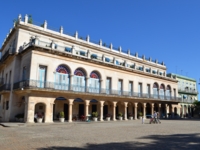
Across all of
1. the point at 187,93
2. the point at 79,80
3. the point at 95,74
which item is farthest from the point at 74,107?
the point at 187,93

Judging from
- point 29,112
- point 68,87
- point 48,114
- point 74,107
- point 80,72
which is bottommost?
point 48,114

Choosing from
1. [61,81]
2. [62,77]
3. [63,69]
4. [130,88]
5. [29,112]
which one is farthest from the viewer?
[130,88]

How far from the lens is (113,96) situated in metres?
27.7

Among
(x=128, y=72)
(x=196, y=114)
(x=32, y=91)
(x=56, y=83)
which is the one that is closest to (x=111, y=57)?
(x=128, y=72)

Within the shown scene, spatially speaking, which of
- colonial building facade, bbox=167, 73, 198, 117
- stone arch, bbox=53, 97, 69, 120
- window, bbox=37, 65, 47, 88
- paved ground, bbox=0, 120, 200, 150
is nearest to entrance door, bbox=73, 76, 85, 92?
stone arch, bbox=53, 97, 69, 120

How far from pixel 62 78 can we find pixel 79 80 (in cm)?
260

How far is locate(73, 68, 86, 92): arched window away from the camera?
24.8 metres

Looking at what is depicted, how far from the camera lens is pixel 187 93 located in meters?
49.8

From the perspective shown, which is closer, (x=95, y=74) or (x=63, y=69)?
(x=63, y=69)

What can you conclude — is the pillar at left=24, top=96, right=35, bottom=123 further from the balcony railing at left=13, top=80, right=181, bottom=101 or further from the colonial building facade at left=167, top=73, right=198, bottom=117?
the colonial building facade at left=167, top=73, right=198, bottom=117

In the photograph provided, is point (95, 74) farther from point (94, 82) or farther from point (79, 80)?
point (79, 80)

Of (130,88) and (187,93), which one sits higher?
(187,93)

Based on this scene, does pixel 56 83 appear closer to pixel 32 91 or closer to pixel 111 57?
pixel 32 91

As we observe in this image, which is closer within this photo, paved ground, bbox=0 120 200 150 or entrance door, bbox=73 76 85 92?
paved ground, bbox=0 120 200 150
